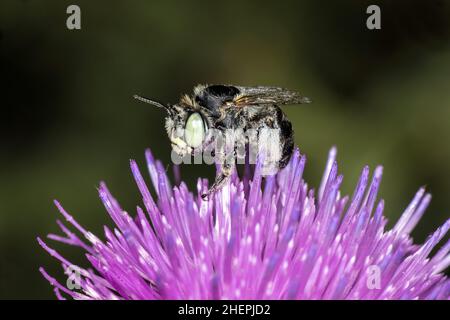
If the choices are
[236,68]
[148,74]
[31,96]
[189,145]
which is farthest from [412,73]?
[31,96]

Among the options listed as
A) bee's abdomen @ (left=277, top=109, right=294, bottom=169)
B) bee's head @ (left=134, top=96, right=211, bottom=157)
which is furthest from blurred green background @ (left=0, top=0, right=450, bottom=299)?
bee's head @ (left=134, top=96, right=211, bottom=157)

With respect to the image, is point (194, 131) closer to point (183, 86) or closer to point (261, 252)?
point (261, 252)

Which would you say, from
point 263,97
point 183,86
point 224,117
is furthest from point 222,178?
point 183,86

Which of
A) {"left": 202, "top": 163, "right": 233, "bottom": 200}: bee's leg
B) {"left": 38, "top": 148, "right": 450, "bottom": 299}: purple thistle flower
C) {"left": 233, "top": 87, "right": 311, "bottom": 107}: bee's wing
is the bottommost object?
{"left": 38, "top": 148, "right": 450, "bottom": 299}: purple thistle flower

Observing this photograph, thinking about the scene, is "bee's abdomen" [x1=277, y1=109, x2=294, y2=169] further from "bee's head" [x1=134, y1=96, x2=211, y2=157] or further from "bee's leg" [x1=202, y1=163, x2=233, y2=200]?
"bee's head" [x1=134, y1=96, x2=211, y2=157]

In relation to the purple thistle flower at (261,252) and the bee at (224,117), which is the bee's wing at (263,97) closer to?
the bee at (224,117)
